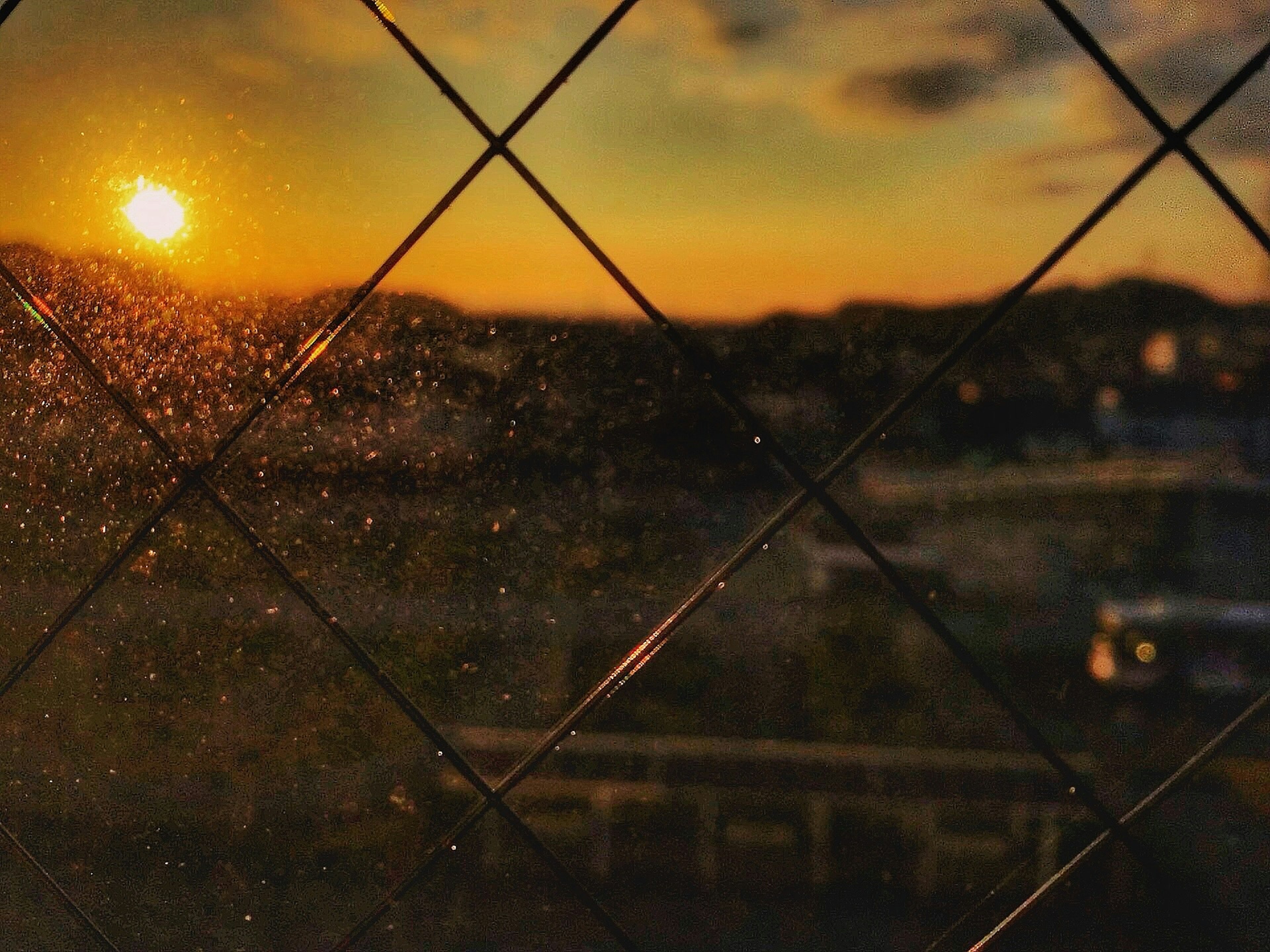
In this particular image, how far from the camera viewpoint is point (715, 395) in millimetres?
2545

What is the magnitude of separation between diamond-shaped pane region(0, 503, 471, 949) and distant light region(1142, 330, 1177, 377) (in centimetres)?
171

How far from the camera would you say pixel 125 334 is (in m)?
2.70

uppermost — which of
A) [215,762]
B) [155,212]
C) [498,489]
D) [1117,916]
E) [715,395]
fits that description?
[155,212]

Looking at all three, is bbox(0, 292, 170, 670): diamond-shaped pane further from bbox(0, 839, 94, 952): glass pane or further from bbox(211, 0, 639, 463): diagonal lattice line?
bbox(0, 839, 94, 952): glass pane

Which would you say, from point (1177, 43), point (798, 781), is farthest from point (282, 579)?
point (1177, 43)

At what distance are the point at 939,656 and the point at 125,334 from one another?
1907 millimetres

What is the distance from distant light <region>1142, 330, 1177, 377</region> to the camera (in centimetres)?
247

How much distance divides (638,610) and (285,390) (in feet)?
2.98

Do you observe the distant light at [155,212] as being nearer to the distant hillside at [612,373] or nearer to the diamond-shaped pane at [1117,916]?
the distant hillside at [612,373]

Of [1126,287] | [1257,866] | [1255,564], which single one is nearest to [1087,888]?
[1257,866]

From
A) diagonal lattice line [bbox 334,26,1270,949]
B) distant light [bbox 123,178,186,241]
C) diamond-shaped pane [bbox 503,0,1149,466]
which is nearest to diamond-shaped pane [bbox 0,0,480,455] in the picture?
distant light [bbox 123,178,186,241]

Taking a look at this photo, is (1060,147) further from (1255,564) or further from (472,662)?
(472,662)

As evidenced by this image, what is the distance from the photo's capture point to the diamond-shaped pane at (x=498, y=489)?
2.58 metres

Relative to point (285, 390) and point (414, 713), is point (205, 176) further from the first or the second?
point (414, 713)
